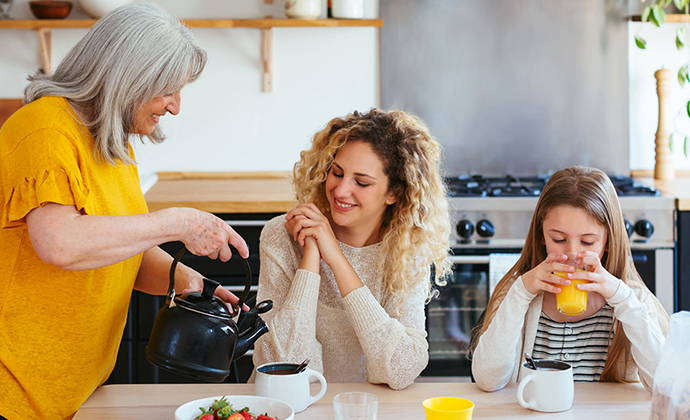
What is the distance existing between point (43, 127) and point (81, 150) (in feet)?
0.24

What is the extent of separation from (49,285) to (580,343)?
1.14 m

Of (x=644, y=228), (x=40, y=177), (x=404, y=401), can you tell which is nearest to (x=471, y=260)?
(x=644, y=228)

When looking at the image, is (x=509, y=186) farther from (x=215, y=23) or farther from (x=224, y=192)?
(x=215, y=23)

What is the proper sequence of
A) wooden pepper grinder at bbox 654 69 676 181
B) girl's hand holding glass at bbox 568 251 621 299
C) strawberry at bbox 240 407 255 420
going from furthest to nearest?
wooden pepper grinder at bbox 654 69 676 181, girl's hand holding glass at bbox 568 251 621 299, strawberry at bbox 240 407 255 420

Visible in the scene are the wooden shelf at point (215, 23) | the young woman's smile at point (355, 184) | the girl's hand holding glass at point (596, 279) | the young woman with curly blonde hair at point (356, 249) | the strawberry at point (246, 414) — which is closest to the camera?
the strawberry at point (246, 414)

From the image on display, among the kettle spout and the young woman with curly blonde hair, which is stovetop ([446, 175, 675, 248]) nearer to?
the young woman with curly blonde hair

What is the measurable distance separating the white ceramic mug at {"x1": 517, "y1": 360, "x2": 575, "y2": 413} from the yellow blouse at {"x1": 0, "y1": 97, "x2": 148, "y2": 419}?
0.81 meters

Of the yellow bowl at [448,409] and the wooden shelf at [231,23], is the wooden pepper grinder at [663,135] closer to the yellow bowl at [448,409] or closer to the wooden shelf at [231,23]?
the wooden shelf at [231,23]

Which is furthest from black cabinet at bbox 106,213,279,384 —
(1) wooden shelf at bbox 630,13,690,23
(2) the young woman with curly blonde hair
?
(1) wooden shelf at bbox 630,13,690,23

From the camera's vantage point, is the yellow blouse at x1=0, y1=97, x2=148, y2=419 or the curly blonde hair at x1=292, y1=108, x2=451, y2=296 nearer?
the yellow blouse at x1=0, y1=97, x2=148, y2=419

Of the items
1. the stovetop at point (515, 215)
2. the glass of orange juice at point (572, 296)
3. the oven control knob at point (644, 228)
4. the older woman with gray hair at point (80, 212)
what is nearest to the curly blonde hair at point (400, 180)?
the glass of orange juice at point (572, 296)

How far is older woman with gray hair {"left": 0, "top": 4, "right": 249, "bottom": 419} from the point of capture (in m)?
1.13

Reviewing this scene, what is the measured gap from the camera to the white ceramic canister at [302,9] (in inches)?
115

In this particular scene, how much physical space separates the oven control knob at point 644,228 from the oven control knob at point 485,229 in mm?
534
